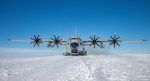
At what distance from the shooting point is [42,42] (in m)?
40.3

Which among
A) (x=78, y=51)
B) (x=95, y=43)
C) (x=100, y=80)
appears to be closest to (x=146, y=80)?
(x=100, y=80)

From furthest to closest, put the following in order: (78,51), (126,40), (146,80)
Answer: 1. (126,40)
2. (78,51)
3. (146,80)

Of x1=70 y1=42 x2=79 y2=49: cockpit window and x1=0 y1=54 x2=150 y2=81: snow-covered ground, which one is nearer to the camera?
x1=0 y1=54 x2=150 y2=81: snow-covered ground

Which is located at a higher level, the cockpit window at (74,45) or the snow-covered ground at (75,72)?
the cockpit window at (74,45)

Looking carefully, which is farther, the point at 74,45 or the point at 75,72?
the point at 74,45

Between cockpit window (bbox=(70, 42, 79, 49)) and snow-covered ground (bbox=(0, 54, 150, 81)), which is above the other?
cockpit window (bbox=(70, 42, 79, 49))

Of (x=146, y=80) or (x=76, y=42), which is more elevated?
(x=76, y=42)

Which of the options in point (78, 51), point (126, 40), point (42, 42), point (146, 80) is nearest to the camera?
point (146, 80)

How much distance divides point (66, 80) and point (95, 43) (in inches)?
1300

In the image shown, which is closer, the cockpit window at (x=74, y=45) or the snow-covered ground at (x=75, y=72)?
the snow-covered ground at (x=75, y=72)

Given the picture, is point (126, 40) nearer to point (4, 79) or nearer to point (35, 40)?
point (35, 40)

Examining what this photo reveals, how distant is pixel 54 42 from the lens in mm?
38938

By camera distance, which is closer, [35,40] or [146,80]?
[146,80]

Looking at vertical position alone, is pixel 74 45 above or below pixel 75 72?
above
